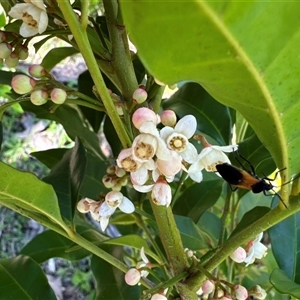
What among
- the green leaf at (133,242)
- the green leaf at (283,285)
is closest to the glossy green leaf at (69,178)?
the green leaf at (133,242)

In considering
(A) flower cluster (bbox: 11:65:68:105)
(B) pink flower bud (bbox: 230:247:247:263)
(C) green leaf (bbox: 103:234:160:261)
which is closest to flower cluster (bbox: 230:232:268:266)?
(B) pink flower bud (bbox: 230:247:247:263)

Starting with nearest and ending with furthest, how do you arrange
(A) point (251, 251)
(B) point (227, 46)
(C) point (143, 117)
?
(B) point (227, 46), (C) point (143, 117), (A) point (251, 251)

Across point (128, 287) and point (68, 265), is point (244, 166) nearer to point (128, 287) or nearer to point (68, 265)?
point (128, 287)

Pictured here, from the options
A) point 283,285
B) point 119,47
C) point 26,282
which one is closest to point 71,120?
point 26,282

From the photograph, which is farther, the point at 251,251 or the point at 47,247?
the point at 47,247

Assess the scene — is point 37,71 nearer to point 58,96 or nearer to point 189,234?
point 58,96

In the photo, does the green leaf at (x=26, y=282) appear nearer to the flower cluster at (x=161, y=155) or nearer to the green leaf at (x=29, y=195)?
the green leaf at (x=29, y=195)

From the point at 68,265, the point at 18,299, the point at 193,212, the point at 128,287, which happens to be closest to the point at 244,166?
the point at 193,212
